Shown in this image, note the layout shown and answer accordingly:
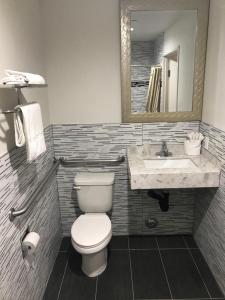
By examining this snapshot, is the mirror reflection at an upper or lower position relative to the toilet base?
upper

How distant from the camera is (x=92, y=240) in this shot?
185cm

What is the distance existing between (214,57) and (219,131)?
0.59 metres

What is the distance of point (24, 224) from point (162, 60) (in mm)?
1664

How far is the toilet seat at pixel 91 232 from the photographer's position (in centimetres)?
184

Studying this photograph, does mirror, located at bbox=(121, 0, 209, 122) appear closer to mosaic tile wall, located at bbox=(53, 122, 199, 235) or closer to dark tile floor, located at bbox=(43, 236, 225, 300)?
mosaic tile wall, located at bbox=(53, 122, 199, 235)

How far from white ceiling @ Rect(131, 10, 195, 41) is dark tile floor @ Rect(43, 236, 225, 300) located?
1904 mm

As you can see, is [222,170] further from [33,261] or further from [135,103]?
[33,261]

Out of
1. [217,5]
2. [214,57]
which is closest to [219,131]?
[214,57]

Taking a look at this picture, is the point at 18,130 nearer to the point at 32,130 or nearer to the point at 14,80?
the point at 32,130

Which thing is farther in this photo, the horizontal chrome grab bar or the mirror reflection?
the horizontal chrome grab bar

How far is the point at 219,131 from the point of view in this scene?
1.81 meters

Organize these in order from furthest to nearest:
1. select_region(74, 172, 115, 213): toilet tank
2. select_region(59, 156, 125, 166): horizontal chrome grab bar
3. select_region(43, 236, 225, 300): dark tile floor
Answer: select_region(59, 156, 125, 166): horizontal chrome grab bar
select_region(74, 172, 115, 213): toilet tank
select_region(43, 236, 225, 300): dark tile floor

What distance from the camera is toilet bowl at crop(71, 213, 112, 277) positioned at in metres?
1.83

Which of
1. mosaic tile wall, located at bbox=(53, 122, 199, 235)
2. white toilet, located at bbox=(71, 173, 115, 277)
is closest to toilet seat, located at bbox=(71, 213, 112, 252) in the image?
white toilet, located at bbox=(71, 173, 115, 277)
